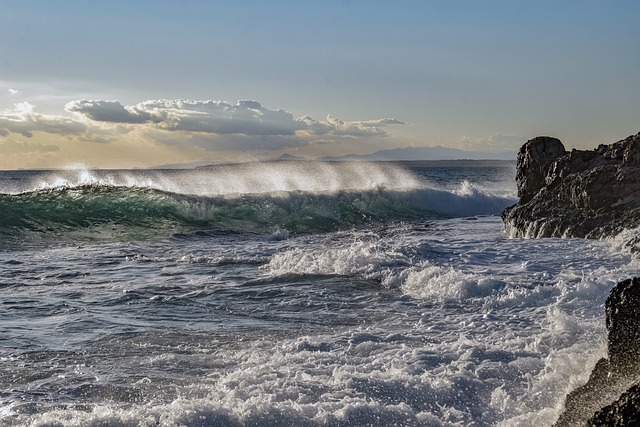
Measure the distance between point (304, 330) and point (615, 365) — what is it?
158 inches

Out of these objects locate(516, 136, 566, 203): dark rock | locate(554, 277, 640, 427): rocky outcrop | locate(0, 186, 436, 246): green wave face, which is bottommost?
locate(0, 186, 436, 246): green wave face

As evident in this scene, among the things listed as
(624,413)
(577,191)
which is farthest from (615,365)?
(577,191)

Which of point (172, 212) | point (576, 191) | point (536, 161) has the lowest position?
point (172, 212)

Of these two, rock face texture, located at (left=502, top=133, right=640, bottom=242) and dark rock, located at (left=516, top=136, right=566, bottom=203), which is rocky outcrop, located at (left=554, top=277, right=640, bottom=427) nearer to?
rock face texture, located at (left=502, top=133, right=640, bottom=242)

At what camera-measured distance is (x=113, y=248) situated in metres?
17.8

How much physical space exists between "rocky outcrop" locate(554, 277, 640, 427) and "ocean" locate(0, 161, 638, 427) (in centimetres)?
27

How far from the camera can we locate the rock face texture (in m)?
14.9

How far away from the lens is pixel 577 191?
52.0ft

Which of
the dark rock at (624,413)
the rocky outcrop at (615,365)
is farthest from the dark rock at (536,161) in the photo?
the dark rock at (624,413)

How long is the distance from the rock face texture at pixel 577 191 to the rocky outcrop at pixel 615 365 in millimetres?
9254

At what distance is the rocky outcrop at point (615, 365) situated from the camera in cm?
488

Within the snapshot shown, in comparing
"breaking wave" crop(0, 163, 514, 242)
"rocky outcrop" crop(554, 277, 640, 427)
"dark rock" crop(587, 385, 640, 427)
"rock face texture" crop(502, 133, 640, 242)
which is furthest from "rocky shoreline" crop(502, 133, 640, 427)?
"dark rock" crop(587, 385, 640, 427)

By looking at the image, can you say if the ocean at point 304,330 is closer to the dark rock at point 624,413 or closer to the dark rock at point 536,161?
the dark rock at point 624,413

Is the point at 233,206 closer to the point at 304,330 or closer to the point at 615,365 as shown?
the point at 304,330
